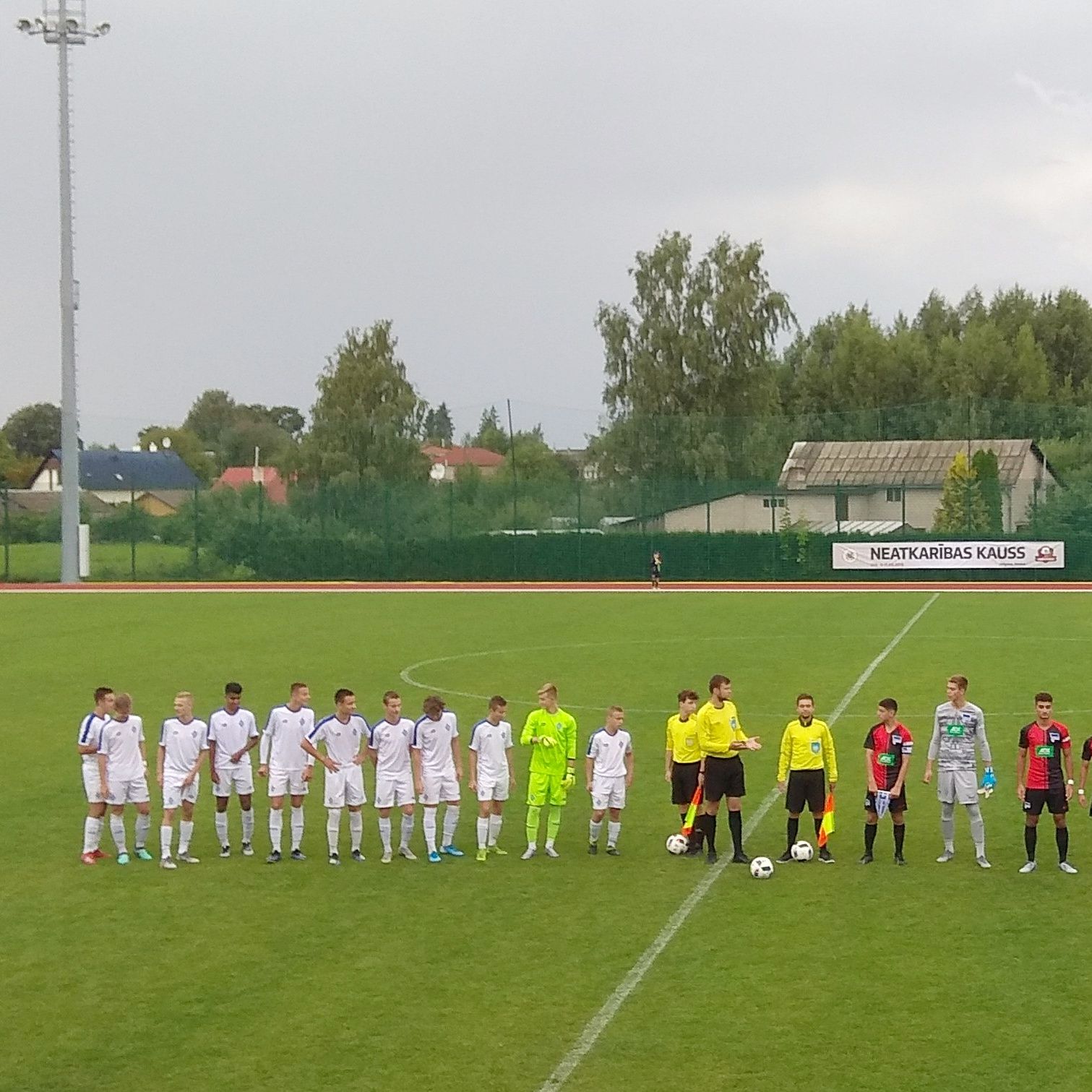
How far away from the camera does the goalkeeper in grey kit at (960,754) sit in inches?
566

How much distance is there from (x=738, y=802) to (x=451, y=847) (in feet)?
8.99

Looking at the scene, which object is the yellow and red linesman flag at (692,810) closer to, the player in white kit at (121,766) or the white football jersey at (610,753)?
the white football jersey at (610,753)

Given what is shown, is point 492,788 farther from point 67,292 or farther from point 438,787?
point 67,292

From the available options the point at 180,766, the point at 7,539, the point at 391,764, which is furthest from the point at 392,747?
the point at 7,539

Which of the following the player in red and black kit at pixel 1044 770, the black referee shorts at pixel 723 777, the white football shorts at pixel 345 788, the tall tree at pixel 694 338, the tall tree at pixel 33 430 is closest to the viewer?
the player in red and black kit at pixel 1044 770

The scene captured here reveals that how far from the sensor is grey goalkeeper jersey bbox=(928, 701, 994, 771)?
1438 cm

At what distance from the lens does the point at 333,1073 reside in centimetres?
954

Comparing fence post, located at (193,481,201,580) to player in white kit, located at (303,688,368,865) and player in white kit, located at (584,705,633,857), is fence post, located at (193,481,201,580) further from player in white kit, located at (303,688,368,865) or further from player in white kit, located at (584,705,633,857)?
player in white kit, located at (584,705,633,857)

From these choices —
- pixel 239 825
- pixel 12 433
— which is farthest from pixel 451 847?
pixel 12 433

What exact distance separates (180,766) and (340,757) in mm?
1484

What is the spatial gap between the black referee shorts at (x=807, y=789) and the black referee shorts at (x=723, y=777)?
45 centimetres

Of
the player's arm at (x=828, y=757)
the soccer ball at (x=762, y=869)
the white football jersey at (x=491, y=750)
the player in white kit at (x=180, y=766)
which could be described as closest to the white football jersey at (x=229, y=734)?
the player in white kit at (x=180, y=766)

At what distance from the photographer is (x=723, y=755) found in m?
14.6

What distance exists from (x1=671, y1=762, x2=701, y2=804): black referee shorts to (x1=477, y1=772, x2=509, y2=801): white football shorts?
1.56 metres
